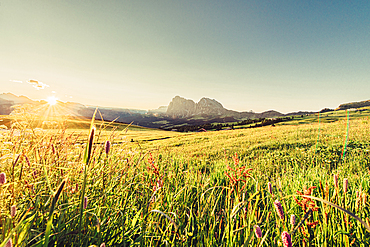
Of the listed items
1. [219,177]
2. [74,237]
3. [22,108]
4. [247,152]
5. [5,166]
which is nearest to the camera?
[74,237]

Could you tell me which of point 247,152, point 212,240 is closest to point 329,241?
point 212,240

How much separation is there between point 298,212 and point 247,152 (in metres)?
7.69

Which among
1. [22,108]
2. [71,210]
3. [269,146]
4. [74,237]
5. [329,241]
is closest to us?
[74,237]

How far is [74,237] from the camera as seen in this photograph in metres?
1.88

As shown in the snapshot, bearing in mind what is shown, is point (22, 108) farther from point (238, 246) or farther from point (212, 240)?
point (238, 246)

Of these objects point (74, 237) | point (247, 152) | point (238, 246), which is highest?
point (74, 237)

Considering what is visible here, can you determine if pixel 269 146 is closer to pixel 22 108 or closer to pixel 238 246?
pixel 238 246

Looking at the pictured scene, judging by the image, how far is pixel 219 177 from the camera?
15.9 feet

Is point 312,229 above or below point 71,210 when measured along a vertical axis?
below

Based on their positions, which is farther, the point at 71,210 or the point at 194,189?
the point at 194,189

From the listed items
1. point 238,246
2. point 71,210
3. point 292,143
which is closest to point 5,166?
point 71,210

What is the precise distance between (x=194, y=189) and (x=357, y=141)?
12.3 metres

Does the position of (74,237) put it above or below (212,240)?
above

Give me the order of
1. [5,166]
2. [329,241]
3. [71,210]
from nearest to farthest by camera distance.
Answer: [329,241]
[71,210]
[5,166]
